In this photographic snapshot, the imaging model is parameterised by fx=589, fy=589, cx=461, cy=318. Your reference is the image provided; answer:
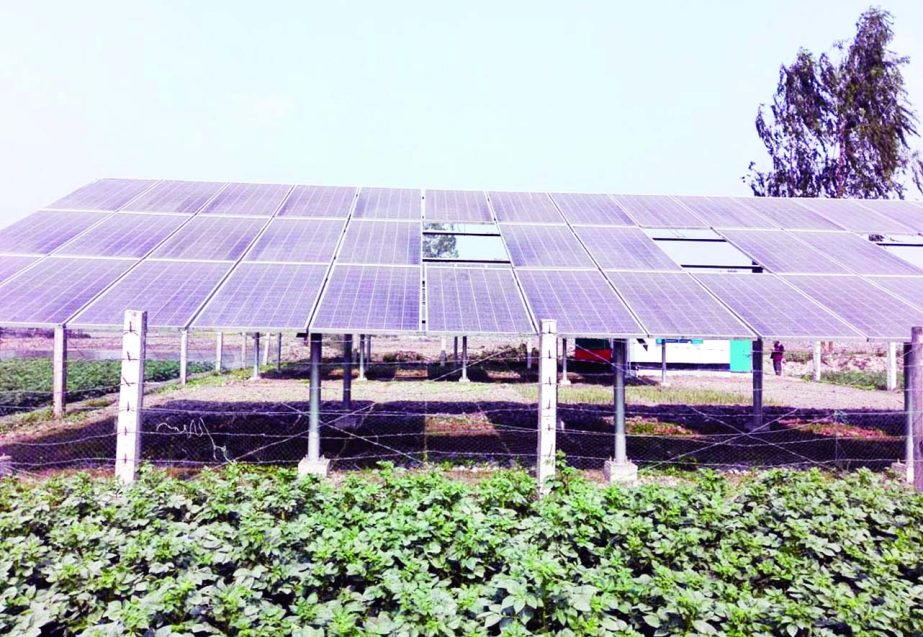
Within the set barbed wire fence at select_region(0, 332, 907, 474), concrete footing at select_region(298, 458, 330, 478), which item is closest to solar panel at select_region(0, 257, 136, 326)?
barbed wire fence at select_region(0, 332, 907, 474)

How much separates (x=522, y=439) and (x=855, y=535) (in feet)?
30.1

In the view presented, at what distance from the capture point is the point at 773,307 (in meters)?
10.3

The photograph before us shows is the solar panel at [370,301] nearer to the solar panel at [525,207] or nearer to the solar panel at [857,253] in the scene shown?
the solar panel at [525,207]

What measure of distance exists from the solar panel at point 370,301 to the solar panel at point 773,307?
18.1ft

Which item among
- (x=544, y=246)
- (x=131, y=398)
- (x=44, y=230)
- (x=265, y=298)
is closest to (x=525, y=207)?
(x=544, y=246)

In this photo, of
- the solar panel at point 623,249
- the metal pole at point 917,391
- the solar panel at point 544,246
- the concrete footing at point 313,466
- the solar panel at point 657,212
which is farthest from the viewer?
the solar panel at point 657,212

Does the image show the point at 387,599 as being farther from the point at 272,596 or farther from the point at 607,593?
the point at 607,593

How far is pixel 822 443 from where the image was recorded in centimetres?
1373

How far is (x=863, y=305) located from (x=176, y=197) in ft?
50.0

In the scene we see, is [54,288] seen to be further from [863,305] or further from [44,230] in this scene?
[863,305]

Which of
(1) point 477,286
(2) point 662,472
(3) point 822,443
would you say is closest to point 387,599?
(1) point 477,286

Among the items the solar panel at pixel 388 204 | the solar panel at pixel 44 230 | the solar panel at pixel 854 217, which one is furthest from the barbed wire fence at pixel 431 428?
the solar panel at pixel 854 217

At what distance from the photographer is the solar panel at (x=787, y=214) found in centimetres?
1467

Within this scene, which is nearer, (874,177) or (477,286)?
(477,286)
